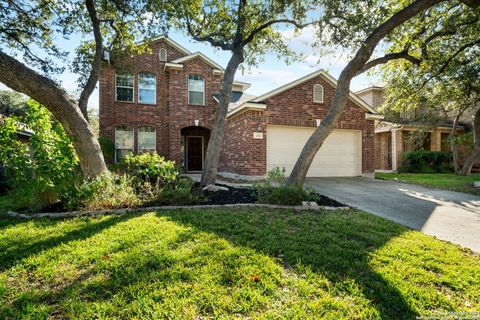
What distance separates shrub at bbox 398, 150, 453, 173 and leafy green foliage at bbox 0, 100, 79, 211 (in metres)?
19.2

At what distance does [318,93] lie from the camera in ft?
38.1

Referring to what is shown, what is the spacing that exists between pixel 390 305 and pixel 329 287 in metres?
0.54

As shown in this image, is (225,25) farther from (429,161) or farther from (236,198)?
(429,161)

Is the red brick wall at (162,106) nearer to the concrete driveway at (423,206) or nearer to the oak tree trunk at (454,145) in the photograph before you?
the concrete driveway at (423,206)

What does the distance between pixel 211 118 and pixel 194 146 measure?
2430mm

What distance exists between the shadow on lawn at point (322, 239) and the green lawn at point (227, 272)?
16mm

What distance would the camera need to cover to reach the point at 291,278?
2746mm

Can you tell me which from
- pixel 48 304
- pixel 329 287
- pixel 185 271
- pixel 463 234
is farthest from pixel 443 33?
pixel 48 304

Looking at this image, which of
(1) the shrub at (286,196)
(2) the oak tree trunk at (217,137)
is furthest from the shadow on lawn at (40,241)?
(2) the oak tree trunk at (217,137)

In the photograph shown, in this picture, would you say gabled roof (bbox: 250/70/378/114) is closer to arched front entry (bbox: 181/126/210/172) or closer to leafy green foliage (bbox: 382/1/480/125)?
leafy green foliage (bbox: 382/1/480/125)

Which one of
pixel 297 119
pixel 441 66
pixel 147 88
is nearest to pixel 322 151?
pixel 297 119

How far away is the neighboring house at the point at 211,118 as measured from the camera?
1090 centimetres

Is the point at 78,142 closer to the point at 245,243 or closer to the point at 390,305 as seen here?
the point at 245,243

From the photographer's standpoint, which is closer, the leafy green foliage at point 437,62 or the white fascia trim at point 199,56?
the leafy green foliage at point 437,62
